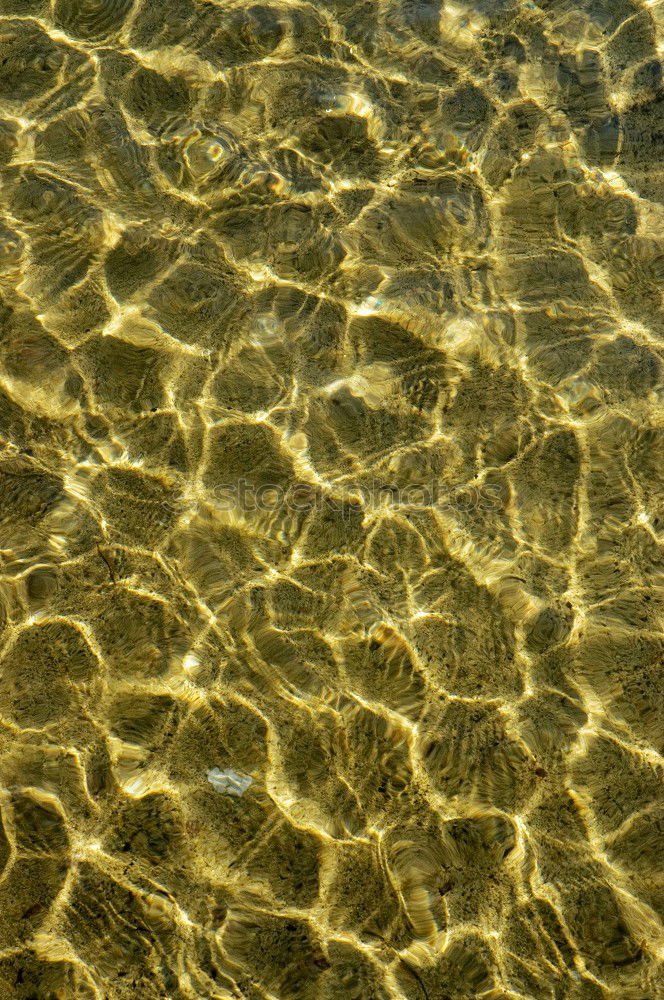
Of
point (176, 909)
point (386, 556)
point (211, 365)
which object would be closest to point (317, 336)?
point (211, 365)

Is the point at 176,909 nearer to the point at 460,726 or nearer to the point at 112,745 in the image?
the point at 112,745

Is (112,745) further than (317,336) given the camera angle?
No

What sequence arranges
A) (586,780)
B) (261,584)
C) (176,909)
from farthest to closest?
(261,584)
(586,780)
(176,909)

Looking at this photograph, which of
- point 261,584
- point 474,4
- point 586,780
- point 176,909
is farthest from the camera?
point 474,4

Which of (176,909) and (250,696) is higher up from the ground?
(250,696)

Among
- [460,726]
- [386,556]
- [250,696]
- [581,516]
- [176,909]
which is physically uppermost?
[581,516]

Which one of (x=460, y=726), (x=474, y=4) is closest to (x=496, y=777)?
(x=460, y=726)
